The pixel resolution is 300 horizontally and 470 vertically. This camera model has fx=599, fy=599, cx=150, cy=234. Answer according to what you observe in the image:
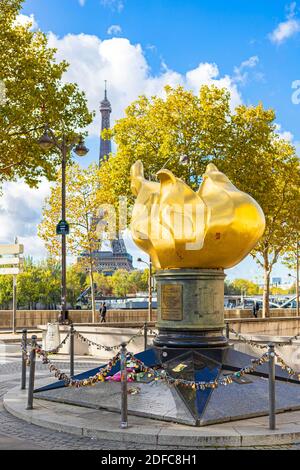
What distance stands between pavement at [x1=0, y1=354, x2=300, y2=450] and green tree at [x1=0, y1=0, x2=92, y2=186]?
49.0 ft

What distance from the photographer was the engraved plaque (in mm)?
10875

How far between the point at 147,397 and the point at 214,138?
75.6ft

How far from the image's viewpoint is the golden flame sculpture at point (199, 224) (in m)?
10.6

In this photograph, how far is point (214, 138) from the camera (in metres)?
31.1

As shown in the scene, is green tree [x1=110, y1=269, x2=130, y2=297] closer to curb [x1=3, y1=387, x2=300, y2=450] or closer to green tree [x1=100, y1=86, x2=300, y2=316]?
green tree [x1=100, y1=86, x2=300, y2=316]

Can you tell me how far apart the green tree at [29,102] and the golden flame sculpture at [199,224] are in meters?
12.7

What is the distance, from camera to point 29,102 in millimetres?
22438

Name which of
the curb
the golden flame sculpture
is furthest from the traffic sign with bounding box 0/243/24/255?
the curb

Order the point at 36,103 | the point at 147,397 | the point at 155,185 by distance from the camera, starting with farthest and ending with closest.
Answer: the point at 36,103 < the point at 155,185 < the point at 147,397

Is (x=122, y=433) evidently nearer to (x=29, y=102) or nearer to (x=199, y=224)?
(x=199, y=224)

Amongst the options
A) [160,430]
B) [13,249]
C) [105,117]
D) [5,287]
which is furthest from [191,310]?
[105,117]

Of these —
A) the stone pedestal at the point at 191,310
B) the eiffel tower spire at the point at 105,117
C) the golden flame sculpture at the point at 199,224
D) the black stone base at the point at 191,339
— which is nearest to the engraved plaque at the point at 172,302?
the stone pedestal at the point at 191,310

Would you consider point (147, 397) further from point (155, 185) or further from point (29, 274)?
point (29, 274)
